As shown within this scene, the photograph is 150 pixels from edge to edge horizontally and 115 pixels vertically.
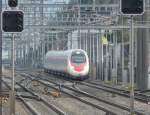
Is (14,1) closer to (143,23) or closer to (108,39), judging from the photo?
(143,23)

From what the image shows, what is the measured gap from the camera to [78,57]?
1981 inches

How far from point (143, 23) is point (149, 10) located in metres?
1.90

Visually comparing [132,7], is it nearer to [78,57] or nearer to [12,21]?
[12,21]

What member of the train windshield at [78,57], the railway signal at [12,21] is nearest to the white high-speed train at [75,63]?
the train windshield at [78,57]

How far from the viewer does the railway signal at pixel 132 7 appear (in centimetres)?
1425

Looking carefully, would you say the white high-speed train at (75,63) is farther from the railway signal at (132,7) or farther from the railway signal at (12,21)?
the railway signal at (132,7)

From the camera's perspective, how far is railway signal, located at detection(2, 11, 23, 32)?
53.5 feet

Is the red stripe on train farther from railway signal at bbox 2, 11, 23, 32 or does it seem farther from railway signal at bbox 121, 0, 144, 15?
railway signal at bbox 121, 0, 144, 15

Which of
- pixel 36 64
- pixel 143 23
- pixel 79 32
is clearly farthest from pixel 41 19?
pixel 36 64

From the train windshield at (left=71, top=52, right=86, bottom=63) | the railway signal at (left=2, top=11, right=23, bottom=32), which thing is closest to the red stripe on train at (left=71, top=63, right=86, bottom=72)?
the train windshield at (left=71, top=52, right=86, bottom=63)

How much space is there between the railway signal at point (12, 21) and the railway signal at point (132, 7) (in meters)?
3.36

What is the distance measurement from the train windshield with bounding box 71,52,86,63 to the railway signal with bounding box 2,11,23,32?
33471 mm

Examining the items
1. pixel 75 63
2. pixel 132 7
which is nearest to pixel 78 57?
pixel 75 63

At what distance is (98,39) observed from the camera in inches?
2041
